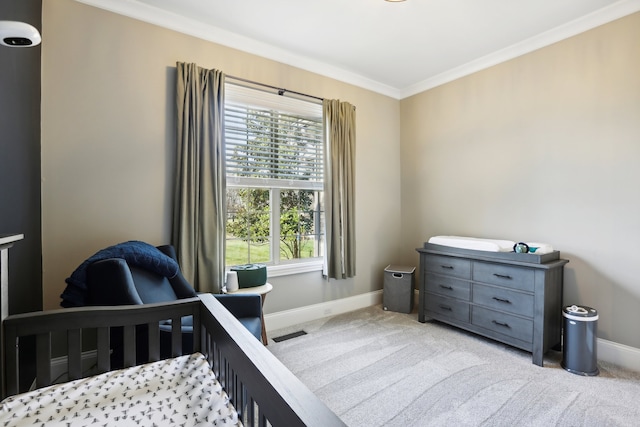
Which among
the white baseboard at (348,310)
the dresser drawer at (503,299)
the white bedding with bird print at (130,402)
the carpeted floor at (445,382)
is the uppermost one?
the white bedding with bird print at (130,402)

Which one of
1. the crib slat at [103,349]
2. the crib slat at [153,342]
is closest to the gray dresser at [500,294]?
the crib slat at [153,342]

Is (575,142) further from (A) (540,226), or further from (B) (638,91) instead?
(A) (540,226)

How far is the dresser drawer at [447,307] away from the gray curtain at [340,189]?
834mm

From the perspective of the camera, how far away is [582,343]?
2104mm

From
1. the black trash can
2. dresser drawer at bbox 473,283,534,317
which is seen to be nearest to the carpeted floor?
the black trash can

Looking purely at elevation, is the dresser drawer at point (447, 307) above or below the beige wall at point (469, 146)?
below

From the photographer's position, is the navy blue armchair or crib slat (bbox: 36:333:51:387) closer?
crib slat (bbox: 36:333:51:387)

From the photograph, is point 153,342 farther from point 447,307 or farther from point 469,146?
point 469,146

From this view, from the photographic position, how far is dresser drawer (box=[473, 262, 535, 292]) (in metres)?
2.32

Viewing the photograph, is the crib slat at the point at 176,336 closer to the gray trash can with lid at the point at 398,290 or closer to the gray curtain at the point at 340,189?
the gray curtain at the point at 340,189

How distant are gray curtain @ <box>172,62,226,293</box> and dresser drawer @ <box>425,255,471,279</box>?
1986 mm

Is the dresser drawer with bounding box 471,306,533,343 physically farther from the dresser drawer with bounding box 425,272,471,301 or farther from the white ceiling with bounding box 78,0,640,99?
the white ceiling with bounding box 78,0,640,99

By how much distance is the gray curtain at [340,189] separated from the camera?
10.4 feet

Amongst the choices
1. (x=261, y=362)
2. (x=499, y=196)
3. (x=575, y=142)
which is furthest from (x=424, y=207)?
(x=261, y=362)
